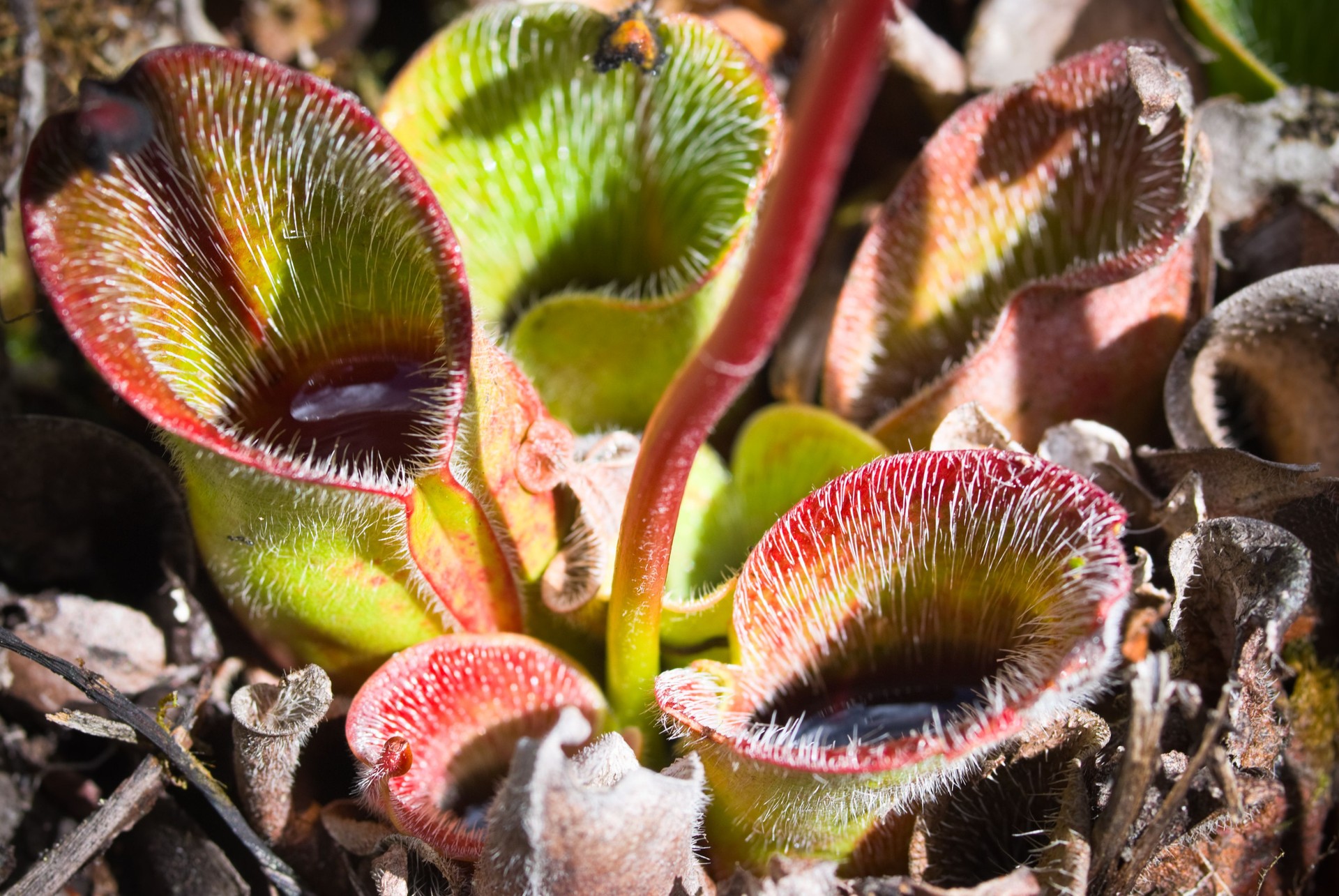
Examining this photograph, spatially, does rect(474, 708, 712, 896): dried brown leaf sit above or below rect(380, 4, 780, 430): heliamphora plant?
below

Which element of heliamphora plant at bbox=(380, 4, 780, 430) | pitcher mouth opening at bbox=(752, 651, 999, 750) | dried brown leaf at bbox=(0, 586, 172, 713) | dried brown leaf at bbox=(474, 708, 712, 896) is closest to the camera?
dried brown leaf at bbox=(474, 708, 712, 896)

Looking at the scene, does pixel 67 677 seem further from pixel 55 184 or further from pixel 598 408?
pixel 598 408

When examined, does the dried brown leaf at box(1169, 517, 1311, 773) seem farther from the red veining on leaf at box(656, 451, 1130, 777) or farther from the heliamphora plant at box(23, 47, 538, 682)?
the heliamphora plant at box(23, 47, 538, 682)

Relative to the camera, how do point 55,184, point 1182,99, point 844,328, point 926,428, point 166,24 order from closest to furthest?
Answer: point 55,184 < point 1182,99 < point 926,428 < point 844,328 < point 166,24

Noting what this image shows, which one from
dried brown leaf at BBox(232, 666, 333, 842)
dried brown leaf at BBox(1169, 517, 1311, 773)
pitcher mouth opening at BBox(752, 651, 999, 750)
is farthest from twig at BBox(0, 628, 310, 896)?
dried brown leaf at BBox(1169, 517, 1311, 773)

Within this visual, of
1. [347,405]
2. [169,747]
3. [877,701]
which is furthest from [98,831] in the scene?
[877,701]

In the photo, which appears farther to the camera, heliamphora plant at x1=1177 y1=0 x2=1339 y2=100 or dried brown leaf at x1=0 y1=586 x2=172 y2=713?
heliamphora plant at x1=1177 y1=0 x2=1339 y2=100

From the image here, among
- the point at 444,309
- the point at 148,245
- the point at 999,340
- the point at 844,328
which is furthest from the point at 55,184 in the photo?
the point at 999,340
